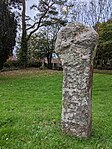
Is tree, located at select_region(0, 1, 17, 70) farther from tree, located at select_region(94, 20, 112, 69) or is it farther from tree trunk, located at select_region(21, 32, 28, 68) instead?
tree trunk, located at select_region(21, 32, 28, 68)

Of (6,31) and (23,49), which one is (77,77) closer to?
(6,31)

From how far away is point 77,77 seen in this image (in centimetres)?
403

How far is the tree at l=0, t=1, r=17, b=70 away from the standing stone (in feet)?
32.9

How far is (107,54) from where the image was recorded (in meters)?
28.7

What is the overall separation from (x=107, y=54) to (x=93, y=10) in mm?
5601

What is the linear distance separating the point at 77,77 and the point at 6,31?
35.8 ft

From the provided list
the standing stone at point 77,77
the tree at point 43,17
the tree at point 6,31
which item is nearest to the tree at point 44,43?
the tree at point 43,17

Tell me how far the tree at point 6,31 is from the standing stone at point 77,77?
10.0m

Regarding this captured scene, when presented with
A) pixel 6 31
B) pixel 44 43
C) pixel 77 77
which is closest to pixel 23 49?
pixel 44 43

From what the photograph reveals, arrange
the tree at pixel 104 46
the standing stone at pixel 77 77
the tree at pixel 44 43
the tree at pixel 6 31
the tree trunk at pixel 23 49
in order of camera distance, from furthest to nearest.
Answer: the tree at pixel 44 43
the tree trunk at pixel 23 49
the tree at pixel 104 46
the tree at pixel 6 31
the standing stone at pixel 77 77

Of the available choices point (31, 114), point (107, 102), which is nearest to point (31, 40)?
point (107, 102)

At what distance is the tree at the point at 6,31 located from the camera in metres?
13.8

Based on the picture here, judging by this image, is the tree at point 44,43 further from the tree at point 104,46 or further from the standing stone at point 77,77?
the standing stone at point 77,77

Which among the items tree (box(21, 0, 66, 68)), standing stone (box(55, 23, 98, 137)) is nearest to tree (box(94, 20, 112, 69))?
tree (box(21, 0, 66, 68))
